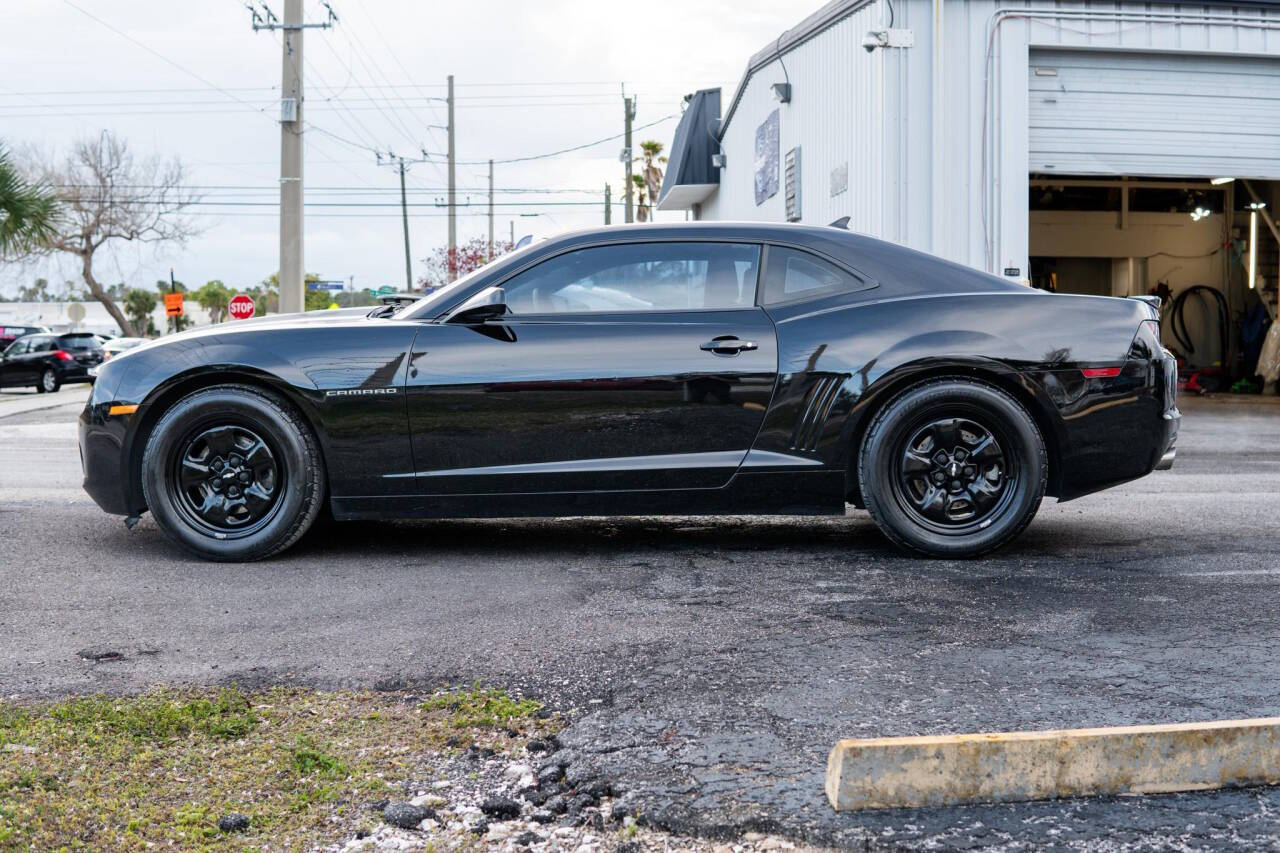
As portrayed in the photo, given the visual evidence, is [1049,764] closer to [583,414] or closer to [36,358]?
[583,414]

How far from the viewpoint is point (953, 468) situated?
5145 millimetres

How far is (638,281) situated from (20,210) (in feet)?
53.5

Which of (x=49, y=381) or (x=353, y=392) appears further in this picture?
(x=49, y=381)

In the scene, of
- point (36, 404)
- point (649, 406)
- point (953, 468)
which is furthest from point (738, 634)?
point (36, 404)

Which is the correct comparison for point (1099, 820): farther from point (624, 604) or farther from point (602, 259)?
point (602, 259)

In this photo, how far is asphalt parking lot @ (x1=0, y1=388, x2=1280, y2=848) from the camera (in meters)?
2.64

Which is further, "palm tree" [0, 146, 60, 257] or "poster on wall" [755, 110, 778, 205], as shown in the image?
"poster on wall" [755, 110, 778, 205]

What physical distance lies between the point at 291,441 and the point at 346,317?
2.63ft

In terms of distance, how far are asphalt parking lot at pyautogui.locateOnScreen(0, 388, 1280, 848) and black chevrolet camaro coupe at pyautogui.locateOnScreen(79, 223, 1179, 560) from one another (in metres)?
0.28

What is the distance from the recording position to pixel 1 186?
18312mm

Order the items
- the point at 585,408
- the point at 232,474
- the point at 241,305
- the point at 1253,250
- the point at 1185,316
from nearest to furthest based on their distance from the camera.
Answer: the point at 585,408
the point at 232,474
the point at 1253,250
the point at 1185,316
the point at 241,305

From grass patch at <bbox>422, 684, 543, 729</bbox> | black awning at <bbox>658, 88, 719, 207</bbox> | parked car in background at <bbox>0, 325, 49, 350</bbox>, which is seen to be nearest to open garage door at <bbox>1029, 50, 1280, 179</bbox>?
grass patch at <bbox>422, 684, 543, 729</bbox>

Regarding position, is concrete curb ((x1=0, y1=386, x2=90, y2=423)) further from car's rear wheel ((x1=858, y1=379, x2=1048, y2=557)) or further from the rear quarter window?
car's rear wheel ((x1=858, y1=379, x2=1048, y2=557))

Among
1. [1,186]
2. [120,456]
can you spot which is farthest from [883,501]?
[1,186]
